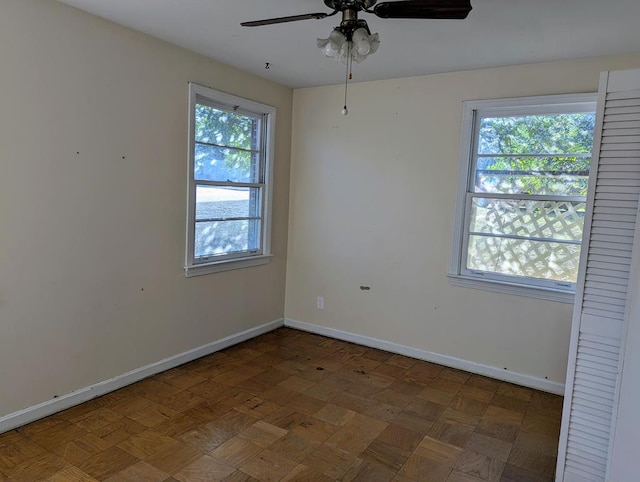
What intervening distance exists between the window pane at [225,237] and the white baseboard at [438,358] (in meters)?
0.99

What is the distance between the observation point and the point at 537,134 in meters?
3.18

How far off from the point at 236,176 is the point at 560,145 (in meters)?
2.52

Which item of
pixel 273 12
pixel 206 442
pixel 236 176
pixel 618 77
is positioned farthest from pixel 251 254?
pixel 618 77

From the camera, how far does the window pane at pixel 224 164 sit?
11.1 ft

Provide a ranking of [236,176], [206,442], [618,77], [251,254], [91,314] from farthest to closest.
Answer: [251,254] < [236,176] < [91,314] < [206,442] < [618,77]

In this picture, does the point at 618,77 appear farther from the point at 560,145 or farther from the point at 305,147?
the point at 305,147

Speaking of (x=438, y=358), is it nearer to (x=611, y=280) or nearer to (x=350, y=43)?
(x=611, y=280)

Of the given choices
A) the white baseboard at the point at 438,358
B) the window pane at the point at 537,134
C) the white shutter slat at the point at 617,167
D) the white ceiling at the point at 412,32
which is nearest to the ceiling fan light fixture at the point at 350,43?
the white ceiling at the point at 412,32

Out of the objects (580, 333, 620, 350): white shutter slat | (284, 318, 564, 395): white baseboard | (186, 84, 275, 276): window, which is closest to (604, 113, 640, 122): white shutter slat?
(580, 333, 620, 350): white shutter slat

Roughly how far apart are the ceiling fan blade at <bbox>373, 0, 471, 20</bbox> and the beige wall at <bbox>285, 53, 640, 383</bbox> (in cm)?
131

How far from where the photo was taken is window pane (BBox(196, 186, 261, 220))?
3.45 meters

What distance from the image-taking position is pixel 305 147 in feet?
13.8

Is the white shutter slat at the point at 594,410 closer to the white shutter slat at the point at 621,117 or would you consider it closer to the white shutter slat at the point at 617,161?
the white shutter slat at the point at 617,161

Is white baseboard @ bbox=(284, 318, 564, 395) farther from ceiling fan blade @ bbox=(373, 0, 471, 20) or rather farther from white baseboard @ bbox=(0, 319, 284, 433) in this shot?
ceiling fan blade @ bbox=(373, 0, 471, 20)
